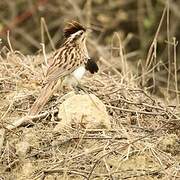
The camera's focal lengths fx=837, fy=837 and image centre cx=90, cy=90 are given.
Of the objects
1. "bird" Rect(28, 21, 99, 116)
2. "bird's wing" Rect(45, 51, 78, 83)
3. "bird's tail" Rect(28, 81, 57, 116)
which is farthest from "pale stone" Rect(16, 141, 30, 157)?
"bird's wing" Rect(45, 51, 78, 83)

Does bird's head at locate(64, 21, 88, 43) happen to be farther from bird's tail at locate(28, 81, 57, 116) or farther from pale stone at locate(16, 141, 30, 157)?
pale stone at locate(16, 141, 30, 157)

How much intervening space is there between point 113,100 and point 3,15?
6.98m

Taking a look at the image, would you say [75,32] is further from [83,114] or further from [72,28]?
[83,114]

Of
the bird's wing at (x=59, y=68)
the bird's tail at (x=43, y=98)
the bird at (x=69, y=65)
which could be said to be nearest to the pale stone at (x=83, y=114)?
the bird's tail at (x=43, y=98)

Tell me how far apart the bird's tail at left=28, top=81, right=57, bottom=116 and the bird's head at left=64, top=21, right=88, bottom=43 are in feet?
1.95

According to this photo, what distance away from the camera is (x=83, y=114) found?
6465 millimetres

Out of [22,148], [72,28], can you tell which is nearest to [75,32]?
[72,28]

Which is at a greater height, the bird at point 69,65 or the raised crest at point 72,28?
the raised crest at point 72,28

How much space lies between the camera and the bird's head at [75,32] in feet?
24.7

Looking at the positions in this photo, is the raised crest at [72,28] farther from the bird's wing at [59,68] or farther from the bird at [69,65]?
the bird's wing at [59,68]

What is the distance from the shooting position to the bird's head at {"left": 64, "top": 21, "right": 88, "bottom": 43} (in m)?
7.52

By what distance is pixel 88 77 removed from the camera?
796 cm

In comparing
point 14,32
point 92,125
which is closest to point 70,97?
point 92,125

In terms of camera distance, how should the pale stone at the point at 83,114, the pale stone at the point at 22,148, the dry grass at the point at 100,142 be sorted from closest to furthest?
the dry grass at the point at 100,142 → the pale stone at the point at 22,148 → the pale stone at the point at 83,114
